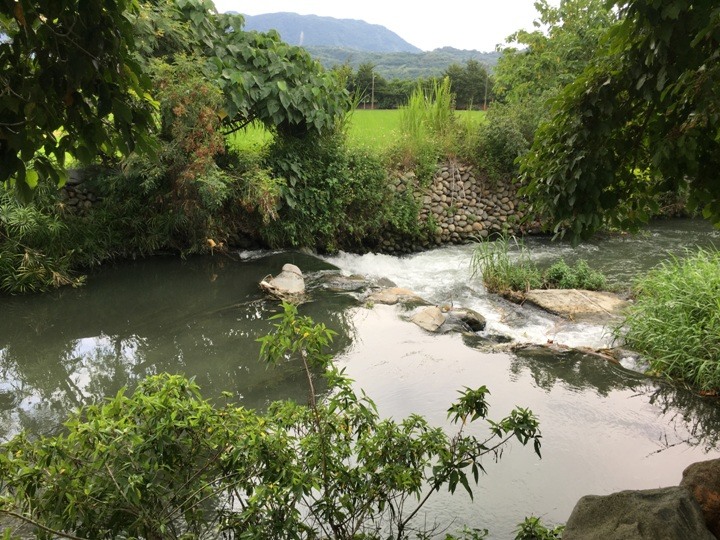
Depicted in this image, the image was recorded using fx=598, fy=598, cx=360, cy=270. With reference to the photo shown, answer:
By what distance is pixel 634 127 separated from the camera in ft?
8.81

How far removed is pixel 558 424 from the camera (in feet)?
14.4

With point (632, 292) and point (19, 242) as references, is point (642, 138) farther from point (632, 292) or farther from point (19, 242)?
point (19, 242)

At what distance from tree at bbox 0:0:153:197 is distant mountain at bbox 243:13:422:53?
5995 centimetres

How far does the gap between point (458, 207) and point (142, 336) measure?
650cm

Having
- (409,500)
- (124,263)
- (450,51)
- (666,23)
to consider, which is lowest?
(124,263)

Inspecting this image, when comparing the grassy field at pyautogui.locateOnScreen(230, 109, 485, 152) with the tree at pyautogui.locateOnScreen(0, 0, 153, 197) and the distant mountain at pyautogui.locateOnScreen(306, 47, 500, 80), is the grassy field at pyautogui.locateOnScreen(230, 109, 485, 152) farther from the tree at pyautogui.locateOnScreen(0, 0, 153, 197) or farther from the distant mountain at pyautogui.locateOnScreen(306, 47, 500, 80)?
the distant mountain at pyautogui.locateOnScreen(306, 47, 500, 80)

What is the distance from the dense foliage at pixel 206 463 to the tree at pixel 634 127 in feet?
3.31

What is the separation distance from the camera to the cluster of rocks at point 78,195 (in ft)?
27.2

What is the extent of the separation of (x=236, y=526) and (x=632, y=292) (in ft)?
20.4

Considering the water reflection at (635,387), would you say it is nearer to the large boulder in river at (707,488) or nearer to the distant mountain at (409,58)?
the large boulder in river at (707,488)

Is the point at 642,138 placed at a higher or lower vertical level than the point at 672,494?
higher

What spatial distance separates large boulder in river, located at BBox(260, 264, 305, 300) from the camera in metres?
7.18

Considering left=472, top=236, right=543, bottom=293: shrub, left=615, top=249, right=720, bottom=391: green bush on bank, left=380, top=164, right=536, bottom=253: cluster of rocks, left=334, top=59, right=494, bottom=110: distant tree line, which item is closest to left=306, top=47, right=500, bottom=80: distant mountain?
left=334, top=59, right=494, bottom=110: distant tree line

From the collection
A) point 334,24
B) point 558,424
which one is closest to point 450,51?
point 334,24
